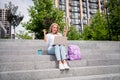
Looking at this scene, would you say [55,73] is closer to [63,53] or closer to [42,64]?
[42,64]

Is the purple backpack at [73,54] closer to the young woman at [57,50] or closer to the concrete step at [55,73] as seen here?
the young woman at [57,50]

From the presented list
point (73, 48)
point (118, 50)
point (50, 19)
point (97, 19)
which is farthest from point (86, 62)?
point (97, 19)

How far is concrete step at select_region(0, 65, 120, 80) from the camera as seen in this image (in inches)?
194

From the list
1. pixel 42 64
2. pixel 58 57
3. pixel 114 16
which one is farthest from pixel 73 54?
pixel 114 16

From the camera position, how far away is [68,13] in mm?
62000

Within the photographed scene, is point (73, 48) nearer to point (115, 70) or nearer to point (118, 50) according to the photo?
point (115, 70)

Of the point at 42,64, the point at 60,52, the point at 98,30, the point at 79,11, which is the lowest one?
the point at 42,64

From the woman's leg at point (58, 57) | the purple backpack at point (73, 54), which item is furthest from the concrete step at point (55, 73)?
the purple backpack at point (73, 54)

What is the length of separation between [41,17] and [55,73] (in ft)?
45.8

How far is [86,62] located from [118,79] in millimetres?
Answer: 899

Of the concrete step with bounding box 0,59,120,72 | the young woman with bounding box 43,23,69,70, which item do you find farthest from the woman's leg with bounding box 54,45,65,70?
the concrete step with bounding box 0,59,120,72

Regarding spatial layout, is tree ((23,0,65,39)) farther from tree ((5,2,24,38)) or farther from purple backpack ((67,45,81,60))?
purple backpack ((67,45,81,60))

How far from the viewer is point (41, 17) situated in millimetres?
19016

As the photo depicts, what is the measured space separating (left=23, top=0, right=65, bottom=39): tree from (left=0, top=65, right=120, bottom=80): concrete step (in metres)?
12.6
